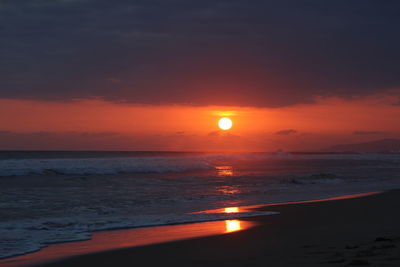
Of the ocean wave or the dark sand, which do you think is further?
the ocean wave

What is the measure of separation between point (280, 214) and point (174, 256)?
6210 mm

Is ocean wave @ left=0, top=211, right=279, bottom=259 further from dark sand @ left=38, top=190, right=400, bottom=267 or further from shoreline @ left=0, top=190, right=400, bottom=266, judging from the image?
dark sand @ left=38, top=190, right=400, bottom=267

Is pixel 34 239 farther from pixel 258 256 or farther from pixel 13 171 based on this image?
pixel 13 171

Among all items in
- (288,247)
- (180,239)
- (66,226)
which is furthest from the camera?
(66,226)

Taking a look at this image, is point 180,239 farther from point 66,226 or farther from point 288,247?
point 66,226

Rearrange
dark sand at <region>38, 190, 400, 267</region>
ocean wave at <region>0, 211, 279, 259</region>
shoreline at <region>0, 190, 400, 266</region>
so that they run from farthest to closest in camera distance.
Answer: ocean wave at <region>0, 211, 279, 259</region>, shoreline at <region>0, 190, 400, 266</region>, dark sand at <region>38, 190, 400, 267</region>

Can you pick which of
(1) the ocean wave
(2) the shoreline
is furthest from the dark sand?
(1) the ocean wave

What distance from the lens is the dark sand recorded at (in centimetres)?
654

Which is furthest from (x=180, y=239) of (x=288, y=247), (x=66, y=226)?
(x=66, y=226)

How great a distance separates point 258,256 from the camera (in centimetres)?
713

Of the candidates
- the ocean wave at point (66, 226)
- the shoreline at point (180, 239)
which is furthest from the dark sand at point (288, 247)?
the ocean wave at point (66, 226)

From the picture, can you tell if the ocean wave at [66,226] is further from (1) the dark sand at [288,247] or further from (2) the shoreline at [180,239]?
(1) the dark sand at [288,247]

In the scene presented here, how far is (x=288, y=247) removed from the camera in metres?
7.87

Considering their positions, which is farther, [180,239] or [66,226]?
[66,226]
